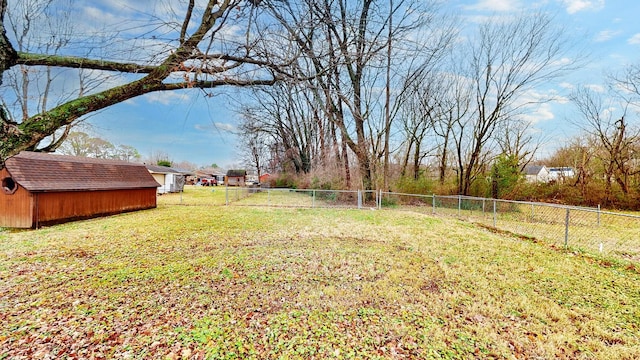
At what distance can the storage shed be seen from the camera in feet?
23.5

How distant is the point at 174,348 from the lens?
2.18 m

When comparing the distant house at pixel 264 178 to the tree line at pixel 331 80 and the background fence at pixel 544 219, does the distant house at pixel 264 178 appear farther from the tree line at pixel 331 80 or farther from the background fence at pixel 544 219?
the background fence at pixel 544 219

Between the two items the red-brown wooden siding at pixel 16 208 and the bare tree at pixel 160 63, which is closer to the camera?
the bare tree at pixel 160 63

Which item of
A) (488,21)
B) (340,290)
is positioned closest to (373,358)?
(340,290)

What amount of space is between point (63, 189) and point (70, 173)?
3.45ft

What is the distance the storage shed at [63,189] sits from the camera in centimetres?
715

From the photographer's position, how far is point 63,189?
7.84 m

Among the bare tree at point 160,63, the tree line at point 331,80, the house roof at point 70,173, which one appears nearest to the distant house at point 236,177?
the tree line at point 331,80

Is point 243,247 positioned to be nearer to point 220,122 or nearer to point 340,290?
point 340,290

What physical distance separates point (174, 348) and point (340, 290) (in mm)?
1970

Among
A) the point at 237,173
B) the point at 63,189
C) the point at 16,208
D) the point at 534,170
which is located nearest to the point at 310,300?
the point at 63,189

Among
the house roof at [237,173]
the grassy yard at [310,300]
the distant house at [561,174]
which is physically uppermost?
the house roof at [237,173]

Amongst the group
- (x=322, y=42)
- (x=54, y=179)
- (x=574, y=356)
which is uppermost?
(x=322, y=42)

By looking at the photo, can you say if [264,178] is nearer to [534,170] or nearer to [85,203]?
[85,203]
